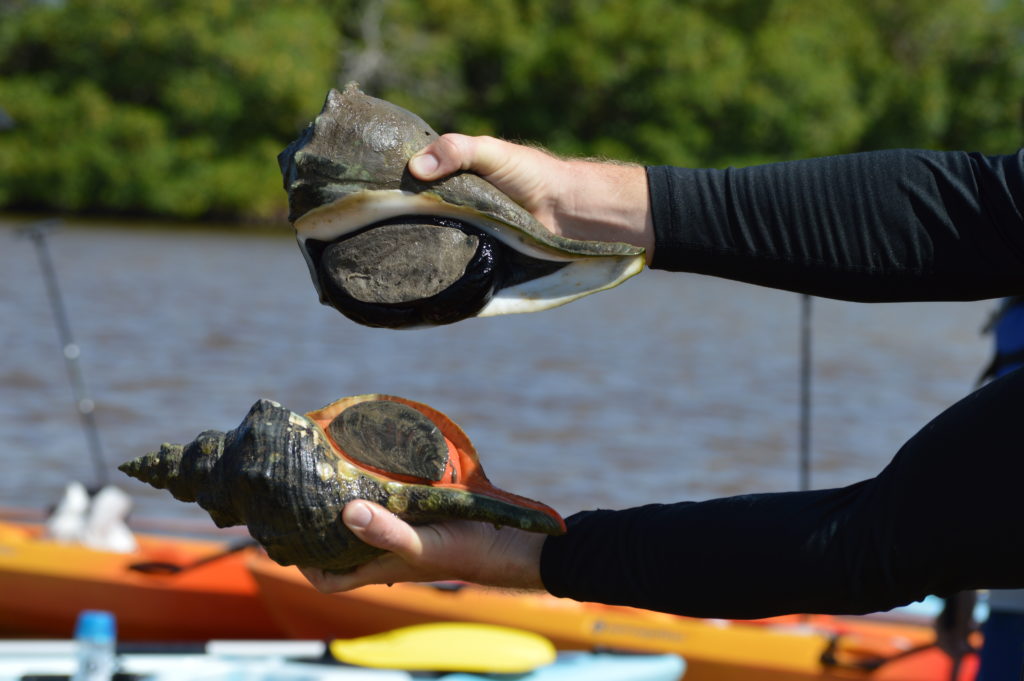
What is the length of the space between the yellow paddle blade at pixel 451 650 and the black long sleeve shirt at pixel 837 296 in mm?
2911

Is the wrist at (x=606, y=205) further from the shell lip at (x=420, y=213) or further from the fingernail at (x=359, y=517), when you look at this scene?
the fingernail at (x=359, y=517)

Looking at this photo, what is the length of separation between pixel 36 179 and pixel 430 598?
2136cm

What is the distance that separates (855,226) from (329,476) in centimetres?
69

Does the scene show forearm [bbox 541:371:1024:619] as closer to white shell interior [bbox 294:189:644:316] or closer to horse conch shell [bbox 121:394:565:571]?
horse conch shell [bbox 121:394:565:571]

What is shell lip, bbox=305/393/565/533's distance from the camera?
164 cm

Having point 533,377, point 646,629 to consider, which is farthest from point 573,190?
point 533,377

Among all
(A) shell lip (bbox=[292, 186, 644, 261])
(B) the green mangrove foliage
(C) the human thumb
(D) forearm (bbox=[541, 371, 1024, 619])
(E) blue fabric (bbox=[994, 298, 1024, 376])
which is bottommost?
A: (D) forearm (bbox=[541, 371, 1024, 619])

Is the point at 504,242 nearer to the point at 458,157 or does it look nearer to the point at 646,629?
the point at 458,157

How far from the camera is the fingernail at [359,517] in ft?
5.22

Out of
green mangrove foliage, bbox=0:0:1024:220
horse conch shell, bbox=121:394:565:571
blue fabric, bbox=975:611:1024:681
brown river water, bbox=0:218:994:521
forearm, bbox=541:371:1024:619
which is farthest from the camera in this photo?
green mangrove foliage, bbox=0:0:1024:220

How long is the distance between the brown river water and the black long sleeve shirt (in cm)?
620

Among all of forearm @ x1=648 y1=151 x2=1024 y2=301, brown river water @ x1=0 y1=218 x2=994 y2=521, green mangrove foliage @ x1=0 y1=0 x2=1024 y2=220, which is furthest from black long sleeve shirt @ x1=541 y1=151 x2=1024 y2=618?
green mangrove foliage @ x1=0 y1=0 x2=1024 y2=220

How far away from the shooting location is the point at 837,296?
5.37 ft

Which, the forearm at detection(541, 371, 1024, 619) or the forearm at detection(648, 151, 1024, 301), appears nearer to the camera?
the forearm at detection(541, 371, 1024, 619)
